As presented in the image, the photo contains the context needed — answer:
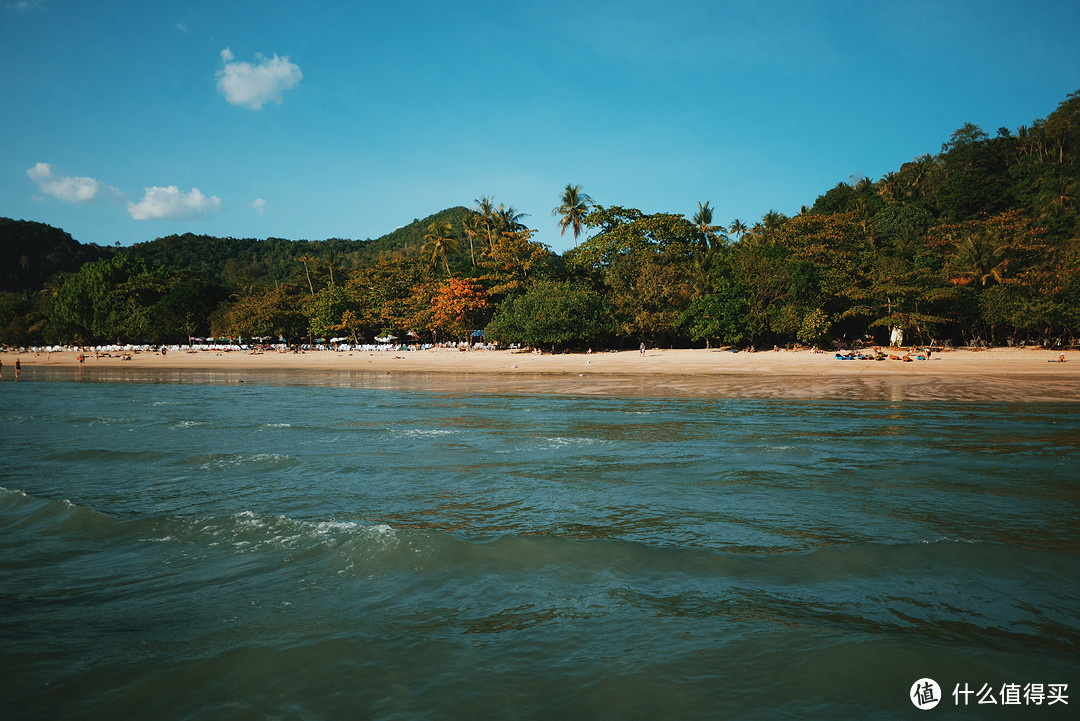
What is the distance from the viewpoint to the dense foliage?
120 feet

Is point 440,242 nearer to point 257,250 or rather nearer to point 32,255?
point 257,250

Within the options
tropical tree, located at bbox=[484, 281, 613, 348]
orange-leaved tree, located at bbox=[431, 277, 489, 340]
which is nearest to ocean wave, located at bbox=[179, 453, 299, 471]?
tropical tree, located at bbox=[484, 281, 613, 348]

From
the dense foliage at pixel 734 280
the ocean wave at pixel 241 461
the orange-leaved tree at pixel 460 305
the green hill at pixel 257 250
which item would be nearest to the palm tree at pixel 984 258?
the dense foliage at pixel 734 280

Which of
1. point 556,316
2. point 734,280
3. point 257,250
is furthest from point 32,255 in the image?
point 734,280

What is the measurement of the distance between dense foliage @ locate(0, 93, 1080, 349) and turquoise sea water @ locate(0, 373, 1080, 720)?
93.0ft

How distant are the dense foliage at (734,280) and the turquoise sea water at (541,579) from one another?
28.3m

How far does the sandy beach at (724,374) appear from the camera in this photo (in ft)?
72.4

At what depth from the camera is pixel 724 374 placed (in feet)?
98.0

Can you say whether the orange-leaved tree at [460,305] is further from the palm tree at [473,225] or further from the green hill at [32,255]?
the green hill at [32,255]

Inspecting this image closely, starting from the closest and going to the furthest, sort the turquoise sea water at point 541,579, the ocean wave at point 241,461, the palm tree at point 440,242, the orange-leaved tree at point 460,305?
the turquoise sea water at point 541,579 → the ocean wave at point 241,461 → the orange-leaved tree at point 460,305 → the palm tree at point 440,242

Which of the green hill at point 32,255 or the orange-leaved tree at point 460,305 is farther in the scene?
the green hill at point 32,255

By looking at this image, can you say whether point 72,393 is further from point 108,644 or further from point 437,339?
point 437,339

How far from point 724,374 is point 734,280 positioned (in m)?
13.4

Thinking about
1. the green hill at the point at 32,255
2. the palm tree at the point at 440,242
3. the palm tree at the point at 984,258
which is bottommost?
the palm tree at the point at 984,258
